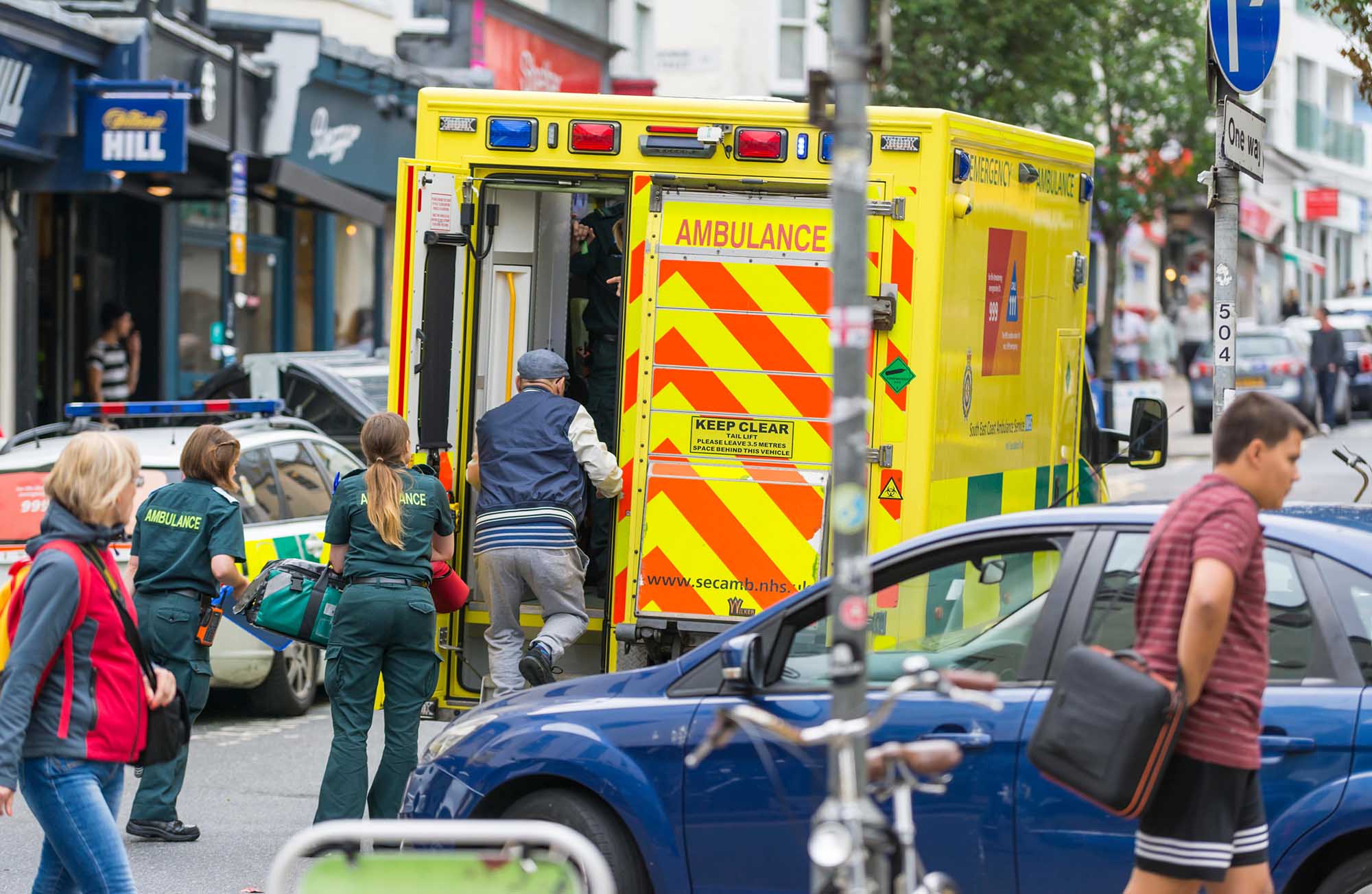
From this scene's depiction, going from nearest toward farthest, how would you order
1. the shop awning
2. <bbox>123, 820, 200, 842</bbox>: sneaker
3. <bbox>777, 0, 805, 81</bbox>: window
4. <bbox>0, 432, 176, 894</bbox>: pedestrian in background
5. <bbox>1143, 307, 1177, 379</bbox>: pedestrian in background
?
1. <bbox>0, 432, 176, 894</bbox>: pedestrian in background
2. <bbox>123, 820, 200, 842</bbox>: sneaker
3. the shop awning
4. <bbox>1143, 307, 1177, 379</bbox>: pedestrian in background
5. <bbox>777, 0, 805, 81</bbox>: window

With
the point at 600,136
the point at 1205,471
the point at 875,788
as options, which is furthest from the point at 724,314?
the point at 1205,471

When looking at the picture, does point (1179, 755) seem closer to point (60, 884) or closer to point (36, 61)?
point (60, 884)

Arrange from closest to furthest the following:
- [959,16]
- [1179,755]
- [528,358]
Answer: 1. [1179,755]
2. [528,358]
3. [959,16]

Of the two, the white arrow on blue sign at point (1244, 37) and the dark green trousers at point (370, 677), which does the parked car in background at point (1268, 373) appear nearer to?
the white arrow on blue sign at point (1244, 37)

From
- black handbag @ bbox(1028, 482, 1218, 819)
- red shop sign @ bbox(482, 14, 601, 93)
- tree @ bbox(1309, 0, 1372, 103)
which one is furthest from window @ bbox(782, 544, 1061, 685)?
red shop sign @ bbox(482, 14, 601, 93)

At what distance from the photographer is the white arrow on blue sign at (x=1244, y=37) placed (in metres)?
8.24

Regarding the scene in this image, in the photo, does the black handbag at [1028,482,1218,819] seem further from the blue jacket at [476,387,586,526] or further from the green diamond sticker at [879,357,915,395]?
the blue jacket at [476,387,586,526]

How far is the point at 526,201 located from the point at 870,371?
1.93 m

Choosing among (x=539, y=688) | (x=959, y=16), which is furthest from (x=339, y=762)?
(x=959, y=16)

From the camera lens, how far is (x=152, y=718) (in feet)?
17.6

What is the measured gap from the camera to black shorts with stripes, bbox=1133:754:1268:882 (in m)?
4.59

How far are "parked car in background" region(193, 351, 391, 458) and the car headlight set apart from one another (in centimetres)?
794

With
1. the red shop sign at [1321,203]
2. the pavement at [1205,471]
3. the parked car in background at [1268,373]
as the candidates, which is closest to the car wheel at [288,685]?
the pavement at [1205,471]

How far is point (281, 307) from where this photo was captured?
24.0 meters
